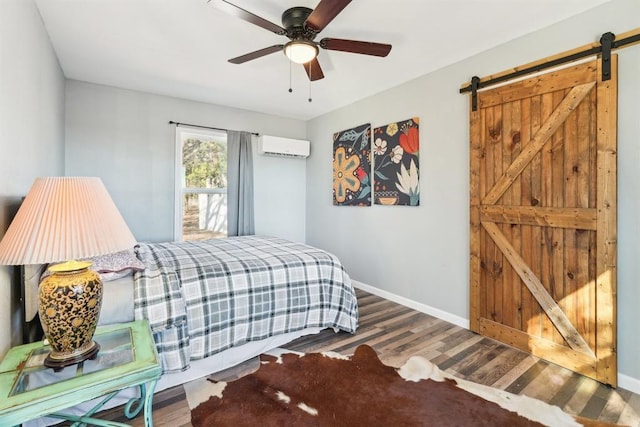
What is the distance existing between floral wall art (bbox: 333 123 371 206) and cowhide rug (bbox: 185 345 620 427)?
86.8 inches

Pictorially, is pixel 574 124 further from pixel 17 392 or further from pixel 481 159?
pixel 17 392

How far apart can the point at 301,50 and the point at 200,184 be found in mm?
2666

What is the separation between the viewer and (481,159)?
263 centimetres

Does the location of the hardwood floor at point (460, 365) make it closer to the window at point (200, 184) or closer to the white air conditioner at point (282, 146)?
the window at point (200, 184)

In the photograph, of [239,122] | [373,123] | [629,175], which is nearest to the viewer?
[629,175]

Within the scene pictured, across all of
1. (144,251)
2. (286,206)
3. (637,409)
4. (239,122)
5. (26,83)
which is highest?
(239,122)

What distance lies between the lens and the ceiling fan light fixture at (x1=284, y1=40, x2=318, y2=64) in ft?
6.61

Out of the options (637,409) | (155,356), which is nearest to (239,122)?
(155,356)

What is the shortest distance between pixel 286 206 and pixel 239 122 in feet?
4.76

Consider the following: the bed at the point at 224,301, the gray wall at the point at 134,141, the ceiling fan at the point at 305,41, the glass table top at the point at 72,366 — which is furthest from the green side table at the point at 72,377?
the gray wall at the point at 134,141

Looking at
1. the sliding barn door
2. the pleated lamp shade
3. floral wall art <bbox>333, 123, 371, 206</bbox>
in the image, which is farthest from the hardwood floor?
floral wall art <bbox>333, 123, 371, 206</bbox>

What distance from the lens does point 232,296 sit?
2076 mm

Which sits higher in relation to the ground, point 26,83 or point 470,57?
point 470,57

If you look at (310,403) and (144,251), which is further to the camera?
(144,251)
